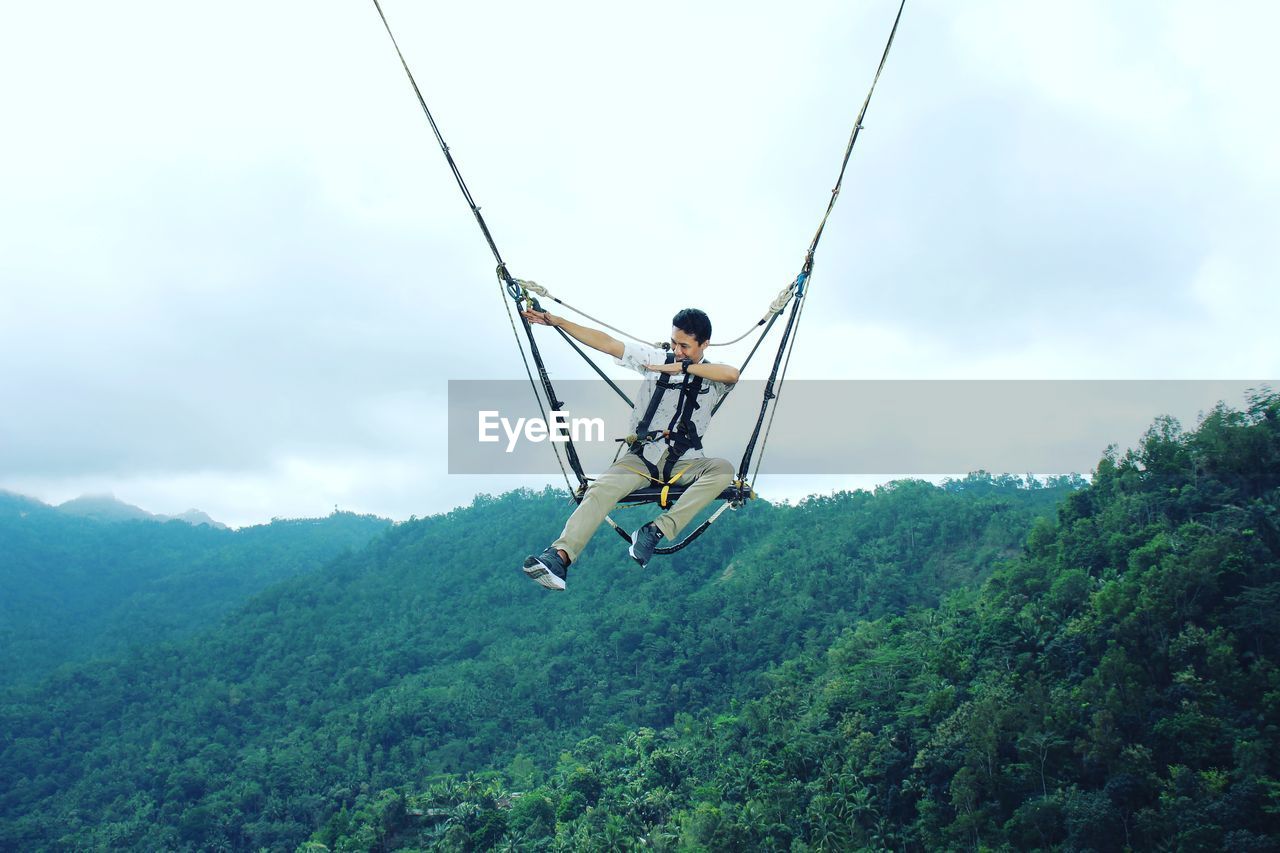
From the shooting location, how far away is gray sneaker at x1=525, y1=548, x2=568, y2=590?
5031mm

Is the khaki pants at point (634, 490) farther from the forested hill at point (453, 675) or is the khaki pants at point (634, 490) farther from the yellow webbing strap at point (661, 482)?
the forested hill at point (453, 675)

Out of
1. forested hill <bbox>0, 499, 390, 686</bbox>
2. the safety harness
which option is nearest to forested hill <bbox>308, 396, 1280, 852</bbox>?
the safety harness

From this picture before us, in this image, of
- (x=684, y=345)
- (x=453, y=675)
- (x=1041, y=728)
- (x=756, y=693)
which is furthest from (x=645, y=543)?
(x=453, y=675)

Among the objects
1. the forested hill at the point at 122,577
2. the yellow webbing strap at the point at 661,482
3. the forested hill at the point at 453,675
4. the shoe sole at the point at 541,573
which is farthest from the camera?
the forested hill at the point at 122,577

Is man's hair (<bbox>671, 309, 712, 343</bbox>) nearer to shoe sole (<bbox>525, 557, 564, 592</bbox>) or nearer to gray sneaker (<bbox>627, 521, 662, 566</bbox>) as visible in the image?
gray sneaker (<bbox>627, 521, 662, 566</bbox>)

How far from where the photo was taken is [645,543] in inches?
219

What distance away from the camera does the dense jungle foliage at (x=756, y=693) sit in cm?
3412

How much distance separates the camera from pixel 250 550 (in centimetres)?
15462

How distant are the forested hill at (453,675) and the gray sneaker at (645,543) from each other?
61111mm

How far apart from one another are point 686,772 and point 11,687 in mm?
77365

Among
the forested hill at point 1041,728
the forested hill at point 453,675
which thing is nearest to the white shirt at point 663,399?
the forested hill at point 1041,728

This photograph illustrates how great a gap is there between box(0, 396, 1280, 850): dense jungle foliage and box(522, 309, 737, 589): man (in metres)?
29.8

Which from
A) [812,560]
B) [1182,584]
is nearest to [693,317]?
[1182,584]

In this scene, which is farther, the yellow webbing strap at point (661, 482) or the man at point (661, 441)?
the yellow webbing strap at point (661, 482)
